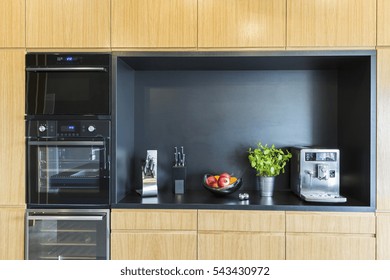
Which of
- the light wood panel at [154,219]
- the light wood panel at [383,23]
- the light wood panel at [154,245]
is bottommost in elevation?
the light wood panel at [154,245]

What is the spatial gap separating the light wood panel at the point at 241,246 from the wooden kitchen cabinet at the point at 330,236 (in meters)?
0.07

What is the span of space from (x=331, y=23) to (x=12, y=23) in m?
1.99

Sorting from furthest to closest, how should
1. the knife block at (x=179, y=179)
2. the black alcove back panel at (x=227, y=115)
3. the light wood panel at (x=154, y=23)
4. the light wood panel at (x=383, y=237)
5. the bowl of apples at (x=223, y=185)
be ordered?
the black alcove back panel at (x=227, y=115) → the knife block at (x=179, y=179) → the bowl of apples at (x=223, y=185) → the light wood panel at (x=154, y=23) → the light wood panel at (x=383, y=237)

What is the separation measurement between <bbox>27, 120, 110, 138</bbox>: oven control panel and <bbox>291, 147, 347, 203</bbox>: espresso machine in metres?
1.30

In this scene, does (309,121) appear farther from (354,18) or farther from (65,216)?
(65,216)

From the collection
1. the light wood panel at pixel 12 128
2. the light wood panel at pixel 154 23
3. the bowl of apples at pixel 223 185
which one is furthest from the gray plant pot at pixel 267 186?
the light wood panel at pixel 12 128

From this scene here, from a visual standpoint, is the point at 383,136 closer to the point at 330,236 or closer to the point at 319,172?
the point at 319,172

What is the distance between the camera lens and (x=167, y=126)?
256 cm

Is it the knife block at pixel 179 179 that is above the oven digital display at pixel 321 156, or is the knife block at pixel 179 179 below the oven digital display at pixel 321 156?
below

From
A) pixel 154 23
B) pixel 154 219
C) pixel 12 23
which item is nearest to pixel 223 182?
pixel 154 219

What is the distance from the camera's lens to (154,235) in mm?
2025

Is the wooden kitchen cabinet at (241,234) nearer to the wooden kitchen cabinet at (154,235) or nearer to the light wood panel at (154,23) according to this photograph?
the wooden kitchen cabinet at (154,235)

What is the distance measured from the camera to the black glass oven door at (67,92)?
→ 207 centimetres
